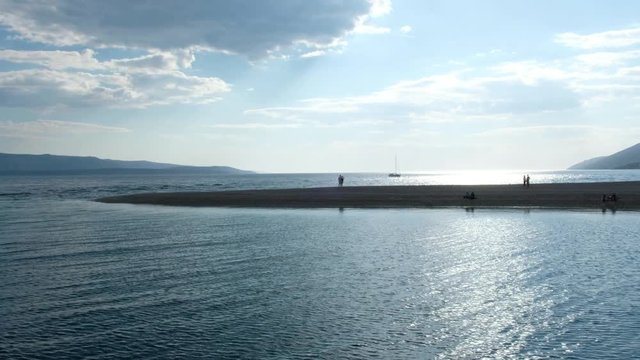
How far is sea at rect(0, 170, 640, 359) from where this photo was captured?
44.9ft

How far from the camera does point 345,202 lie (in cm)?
6681

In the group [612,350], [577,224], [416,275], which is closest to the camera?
[612,350]

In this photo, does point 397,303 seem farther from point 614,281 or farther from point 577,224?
point 577,224

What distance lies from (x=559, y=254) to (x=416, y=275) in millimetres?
9210

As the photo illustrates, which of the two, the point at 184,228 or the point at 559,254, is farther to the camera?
the point at 184,228

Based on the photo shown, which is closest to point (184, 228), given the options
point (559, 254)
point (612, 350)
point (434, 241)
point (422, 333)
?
point (434, 241)

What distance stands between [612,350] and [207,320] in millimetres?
10700

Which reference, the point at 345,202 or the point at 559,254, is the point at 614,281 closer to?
the point at 559,254

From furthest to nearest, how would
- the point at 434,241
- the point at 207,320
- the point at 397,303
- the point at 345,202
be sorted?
the point at 345,202
the point at 434,241
the point at 397,303
the point at 207,320

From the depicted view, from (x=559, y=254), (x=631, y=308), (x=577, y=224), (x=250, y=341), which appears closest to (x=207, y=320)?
(x=250, y=341)

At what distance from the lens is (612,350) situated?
42.8 feet

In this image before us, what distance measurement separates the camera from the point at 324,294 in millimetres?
19062

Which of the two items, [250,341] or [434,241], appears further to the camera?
[434,241]

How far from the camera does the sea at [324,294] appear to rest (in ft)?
44.9
